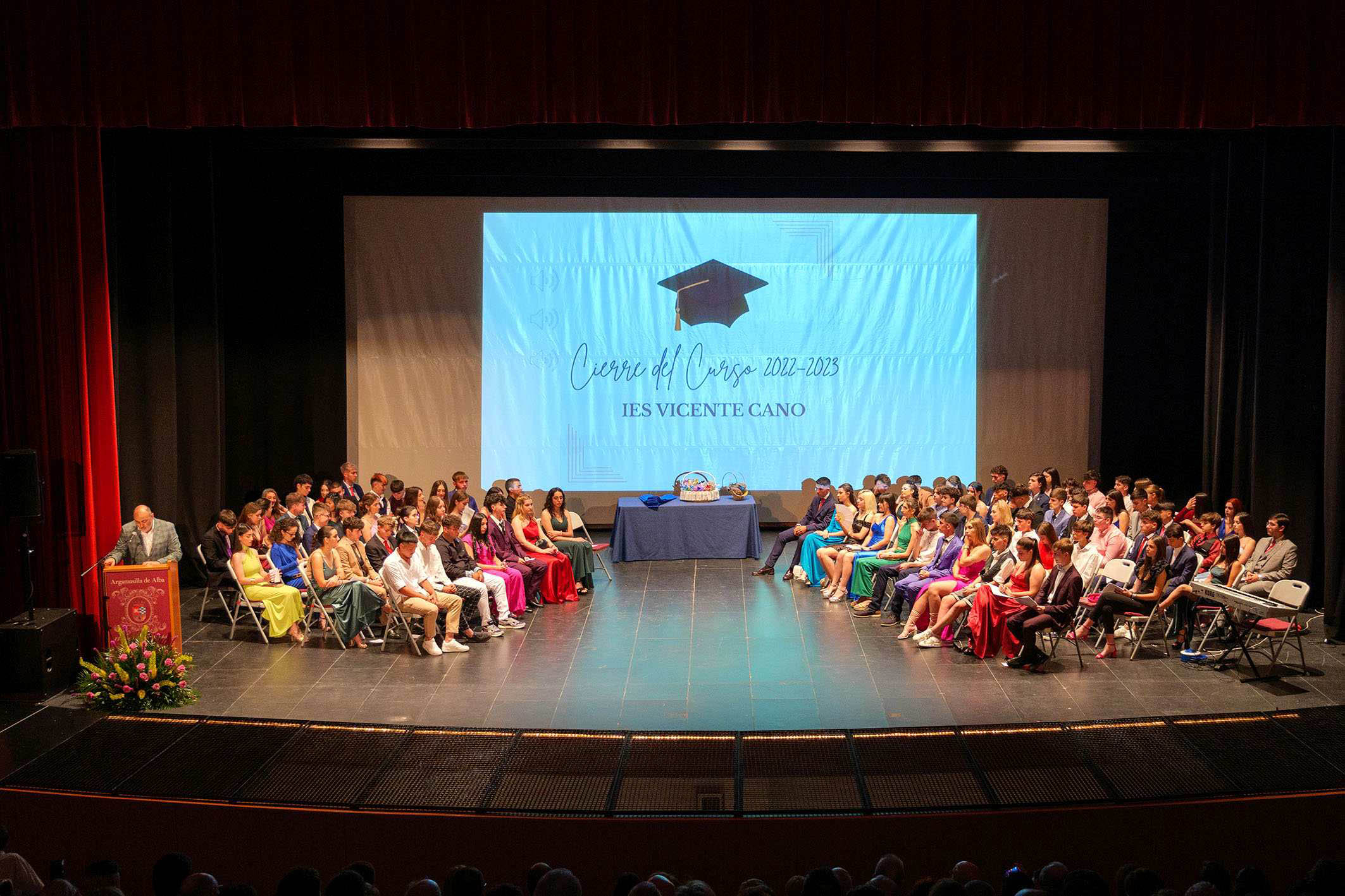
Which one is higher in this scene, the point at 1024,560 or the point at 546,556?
the point at 1024,560

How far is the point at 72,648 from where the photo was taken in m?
7.15

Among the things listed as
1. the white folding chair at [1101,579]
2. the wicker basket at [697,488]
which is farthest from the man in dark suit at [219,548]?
the white folding chair at [1101,579]

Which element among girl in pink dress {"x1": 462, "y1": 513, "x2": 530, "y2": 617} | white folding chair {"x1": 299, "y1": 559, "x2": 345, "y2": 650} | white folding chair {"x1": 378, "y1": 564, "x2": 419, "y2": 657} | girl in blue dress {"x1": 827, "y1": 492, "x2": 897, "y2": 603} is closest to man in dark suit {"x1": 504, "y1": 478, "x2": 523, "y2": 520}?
girl in pink dress {"x1": 462, "y1": 513, "x2": 530, "y2": 617}

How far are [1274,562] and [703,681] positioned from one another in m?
4.07

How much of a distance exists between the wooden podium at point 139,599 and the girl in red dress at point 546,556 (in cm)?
289

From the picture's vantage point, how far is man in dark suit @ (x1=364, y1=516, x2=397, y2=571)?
8.46m

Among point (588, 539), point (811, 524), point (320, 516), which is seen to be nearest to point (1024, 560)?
point (811, 524)

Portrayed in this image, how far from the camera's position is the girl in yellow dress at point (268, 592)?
26.7 ft

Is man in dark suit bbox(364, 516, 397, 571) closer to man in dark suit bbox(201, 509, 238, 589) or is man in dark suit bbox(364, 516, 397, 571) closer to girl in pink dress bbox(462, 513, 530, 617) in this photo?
girl in pink dress bbox(462, 513, 530, 617)

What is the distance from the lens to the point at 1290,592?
7223mm

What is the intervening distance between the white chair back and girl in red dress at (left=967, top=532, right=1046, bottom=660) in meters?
1.44

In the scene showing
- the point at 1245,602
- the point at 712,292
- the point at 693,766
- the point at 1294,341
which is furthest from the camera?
the point at 712,292

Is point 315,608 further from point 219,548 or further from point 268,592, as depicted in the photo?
point 219,548

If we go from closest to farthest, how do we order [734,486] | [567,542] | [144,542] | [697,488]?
1. [144,542]
2. [567,542]
3. [697,488]
4. [734,486]
